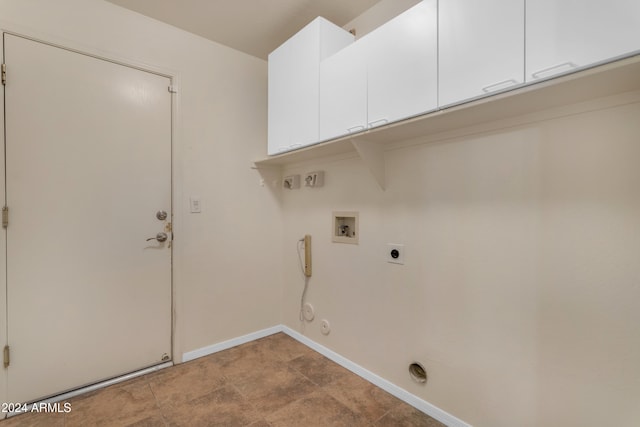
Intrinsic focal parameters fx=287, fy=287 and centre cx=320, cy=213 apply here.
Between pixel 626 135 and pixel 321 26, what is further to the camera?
pixel 321 26

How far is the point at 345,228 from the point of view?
2.21 m

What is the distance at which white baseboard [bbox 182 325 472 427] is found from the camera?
1586 millimetres

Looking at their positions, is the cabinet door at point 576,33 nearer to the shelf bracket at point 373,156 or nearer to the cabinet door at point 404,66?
the cabinet door at point 404,66

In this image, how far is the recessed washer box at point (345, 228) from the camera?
6.86ft

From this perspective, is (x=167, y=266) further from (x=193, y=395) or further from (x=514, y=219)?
(x=514, y=219)

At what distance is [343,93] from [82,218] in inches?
72.3

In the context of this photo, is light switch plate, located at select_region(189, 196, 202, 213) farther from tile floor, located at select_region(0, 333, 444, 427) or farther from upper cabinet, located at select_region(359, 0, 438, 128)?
upper cabinet, located at select_region(359, 0, 438, 128)

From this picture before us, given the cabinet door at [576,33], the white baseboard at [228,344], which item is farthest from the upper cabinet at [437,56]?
the white baseboard at [228,344]

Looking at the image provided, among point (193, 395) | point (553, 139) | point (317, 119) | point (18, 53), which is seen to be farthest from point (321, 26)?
point (193, 395)

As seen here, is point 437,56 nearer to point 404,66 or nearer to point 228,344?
point 404,66

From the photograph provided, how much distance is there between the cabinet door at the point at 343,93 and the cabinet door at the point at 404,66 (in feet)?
0.17

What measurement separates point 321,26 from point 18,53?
1.79 metres

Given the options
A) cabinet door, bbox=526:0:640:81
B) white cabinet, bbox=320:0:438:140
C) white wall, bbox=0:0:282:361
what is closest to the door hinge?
white wall, bbox=0:0:282:361

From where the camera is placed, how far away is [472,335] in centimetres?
148
